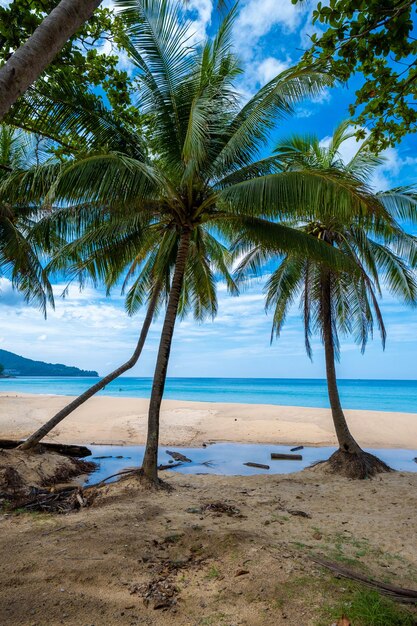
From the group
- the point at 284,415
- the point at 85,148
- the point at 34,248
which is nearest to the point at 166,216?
the point at 85,148

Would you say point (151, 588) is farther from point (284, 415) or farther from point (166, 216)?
point (284, 415)

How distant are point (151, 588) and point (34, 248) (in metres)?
9.91

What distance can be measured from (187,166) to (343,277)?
484 cm

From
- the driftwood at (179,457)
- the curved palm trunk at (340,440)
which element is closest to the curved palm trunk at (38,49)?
the curved palm trunk at (340,440)

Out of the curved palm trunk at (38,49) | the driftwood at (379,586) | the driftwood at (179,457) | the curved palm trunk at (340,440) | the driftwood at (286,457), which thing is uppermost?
the curved palm trunk at (38,49)

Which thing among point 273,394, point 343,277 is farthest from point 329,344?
point 273,394

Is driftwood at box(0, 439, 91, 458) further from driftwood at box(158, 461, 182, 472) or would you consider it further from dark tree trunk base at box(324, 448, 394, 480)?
dark tree trunk base at box(324, 448, 394, 480)

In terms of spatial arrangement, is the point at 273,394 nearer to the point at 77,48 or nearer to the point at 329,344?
the point at 329,344

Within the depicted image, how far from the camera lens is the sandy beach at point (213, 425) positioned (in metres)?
14.4

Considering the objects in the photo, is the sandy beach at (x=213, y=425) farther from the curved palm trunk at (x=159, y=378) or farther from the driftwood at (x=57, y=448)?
the curved palm trunk at (x=159, y=378)

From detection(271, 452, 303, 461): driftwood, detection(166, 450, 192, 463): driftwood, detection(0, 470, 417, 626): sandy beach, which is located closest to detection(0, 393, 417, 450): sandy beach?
detection(166, 450, 192, 463): driftwood

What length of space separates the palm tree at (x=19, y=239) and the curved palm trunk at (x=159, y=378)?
398cm

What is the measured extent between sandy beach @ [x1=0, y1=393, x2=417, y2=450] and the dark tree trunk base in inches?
177

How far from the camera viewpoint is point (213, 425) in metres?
17.6
